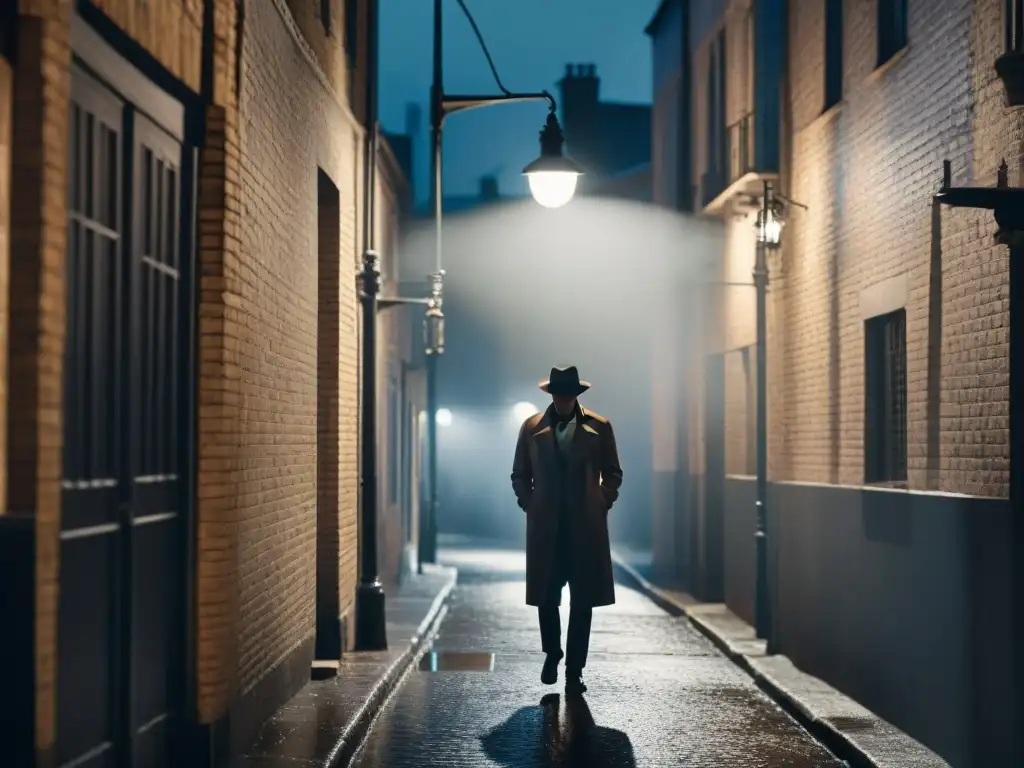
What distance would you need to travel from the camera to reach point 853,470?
11359mm

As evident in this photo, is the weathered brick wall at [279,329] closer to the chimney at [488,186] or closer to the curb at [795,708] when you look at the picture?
the curb at [795,708]

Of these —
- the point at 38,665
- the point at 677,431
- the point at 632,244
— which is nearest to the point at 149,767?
the point at 38,665

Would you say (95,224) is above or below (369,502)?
above

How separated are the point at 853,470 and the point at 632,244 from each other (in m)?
31.7

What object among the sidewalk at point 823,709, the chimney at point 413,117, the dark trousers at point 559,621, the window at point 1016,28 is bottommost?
the sidewalk at point 823,709

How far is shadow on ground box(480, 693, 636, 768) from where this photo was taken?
8.11 metres

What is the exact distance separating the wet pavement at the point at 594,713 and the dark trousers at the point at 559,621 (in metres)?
0.29

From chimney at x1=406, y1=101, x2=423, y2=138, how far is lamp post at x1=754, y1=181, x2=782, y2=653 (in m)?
46.9

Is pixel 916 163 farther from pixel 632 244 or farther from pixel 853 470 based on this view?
pixel 632 244

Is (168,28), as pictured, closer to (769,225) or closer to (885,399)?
(885,399)

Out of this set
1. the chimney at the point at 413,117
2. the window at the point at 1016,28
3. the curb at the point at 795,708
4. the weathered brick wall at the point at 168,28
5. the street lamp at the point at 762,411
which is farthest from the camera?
the chimney at the point at 413,117

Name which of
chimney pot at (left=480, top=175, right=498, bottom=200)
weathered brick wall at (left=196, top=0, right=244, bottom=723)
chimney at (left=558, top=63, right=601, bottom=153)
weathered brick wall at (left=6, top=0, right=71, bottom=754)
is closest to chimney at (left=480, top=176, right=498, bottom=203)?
chimney pot at (left=480, top=175, right=498, bottom=200)

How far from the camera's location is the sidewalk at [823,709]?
804 centimetres

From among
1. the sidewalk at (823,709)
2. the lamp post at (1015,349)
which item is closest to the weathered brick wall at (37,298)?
the lamp post at (1015,349)
